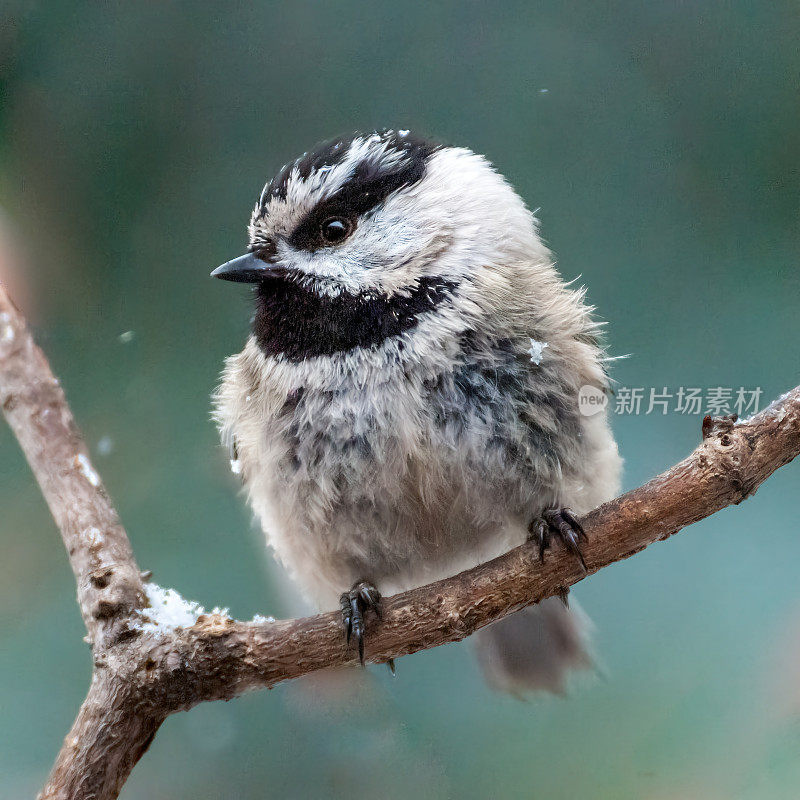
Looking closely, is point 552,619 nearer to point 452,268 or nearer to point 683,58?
point 452,268

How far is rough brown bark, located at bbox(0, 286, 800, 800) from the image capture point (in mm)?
871

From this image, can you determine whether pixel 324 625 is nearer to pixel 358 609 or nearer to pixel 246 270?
pixel 358 609

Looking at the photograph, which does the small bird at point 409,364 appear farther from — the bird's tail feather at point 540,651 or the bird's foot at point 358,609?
the bird's tail feather at point 540,651

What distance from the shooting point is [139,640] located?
90 cm

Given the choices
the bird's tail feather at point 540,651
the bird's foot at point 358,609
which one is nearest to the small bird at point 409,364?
the bird's foot at point 358,609

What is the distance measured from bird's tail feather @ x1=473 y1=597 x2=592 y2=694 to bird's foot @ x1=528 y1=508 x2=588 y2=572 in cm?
27

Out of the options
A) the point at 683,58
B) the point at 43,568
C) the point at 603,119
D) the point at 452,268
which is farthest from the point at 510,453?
the point at 43,568

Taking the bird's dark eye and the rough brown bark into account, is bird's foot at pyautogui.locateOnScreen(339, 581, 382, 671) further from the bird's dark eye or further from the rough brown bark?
the bird's dark eye

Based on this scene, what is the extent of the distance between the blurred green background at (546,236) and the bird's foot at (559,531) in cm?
19
